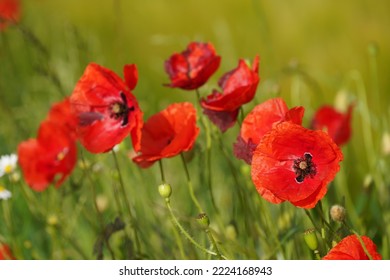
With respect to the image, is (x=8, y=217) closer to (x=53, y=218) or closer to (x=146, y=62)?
(x=53, y=218)

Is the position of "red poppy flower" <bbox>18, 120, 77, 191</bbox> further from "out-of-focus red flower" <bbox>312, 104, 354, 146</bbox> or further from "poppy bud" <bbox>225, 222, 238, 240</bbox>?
"out-of-focus red flower" <bbox>312, 104, 354, 146</bbox>

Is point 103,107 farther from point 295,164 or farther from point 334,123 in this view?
point 334,123

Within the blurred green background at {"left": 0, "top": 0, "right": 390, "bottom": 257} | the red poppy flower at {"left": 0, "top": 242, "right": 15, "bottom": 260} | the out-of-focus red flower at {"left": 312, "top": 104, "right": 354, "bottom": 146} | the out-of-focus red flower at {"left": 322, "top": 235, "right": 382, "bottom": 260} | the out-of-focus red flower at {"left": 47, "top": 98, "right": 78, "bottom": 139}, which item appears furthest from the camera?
the blurred green background at {"left": 0, "top": 0, "right": 390, "bottom": 257}

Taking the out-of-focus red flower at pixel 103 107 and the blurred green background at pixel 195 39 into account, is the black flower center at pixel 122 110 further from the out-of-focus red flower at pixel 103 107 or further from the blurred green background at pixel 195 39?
the blurred green background at pixel 195 39

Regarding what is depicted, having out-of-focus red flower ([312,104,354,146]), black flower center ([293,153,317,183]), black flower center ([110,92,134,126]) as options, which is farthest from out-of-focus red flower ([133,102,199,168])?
out-of-focus red flower ([312,104,354,146])

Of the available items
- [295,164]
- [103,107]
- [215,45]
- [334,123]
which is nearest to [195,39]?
[215,45]

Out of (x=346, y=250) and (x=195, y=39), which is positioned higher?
(x=195, y=39)
